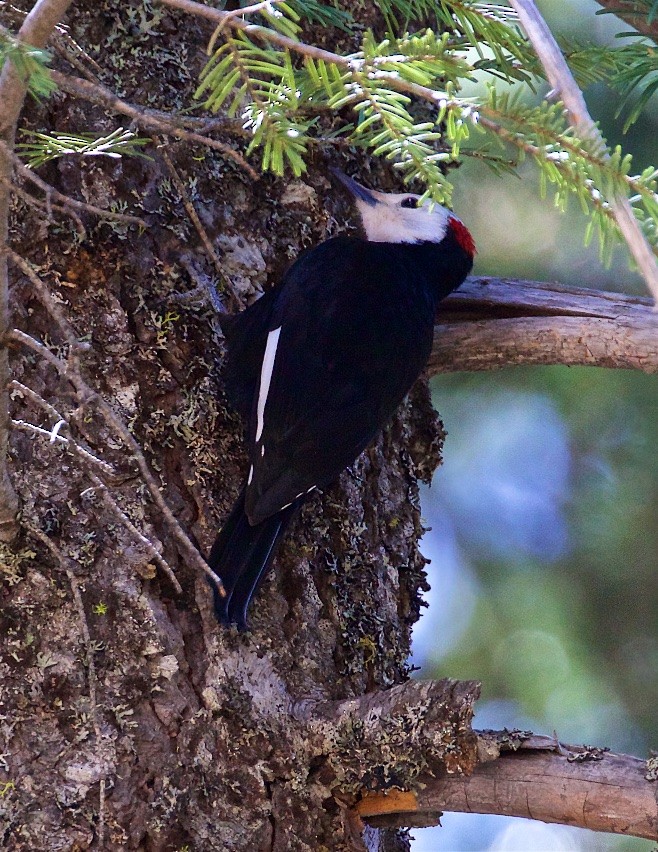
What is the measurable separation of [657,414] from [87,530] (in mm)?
2297

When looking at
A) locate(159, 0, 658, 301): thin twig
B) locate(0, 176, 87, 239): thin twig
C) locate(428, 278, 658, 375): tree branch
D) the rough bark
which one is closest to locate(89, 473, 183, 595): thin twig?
the rough bark

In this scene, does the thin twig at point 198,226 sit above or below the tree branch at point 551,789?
above

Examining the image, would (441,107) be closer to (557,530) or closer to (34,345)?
(34,345)

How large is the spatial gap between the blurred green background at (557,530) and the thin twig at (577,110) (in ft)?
7.95

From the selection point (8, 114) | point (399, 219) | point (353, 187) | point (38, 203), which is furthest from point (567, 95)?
point (399, 219)

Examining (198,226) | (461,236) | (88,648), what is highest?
(461,236)

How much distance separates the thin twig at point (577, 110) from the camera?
81 cm

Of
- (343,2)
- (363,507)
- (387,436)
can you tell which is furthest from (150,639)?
(343,2)

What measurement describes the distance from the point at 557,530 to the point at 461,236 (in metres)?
1.59

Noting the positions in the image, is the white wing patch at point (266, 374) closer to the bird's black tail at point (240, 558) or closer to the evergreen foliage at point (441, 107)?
the bird's black tail at point (240, 558)

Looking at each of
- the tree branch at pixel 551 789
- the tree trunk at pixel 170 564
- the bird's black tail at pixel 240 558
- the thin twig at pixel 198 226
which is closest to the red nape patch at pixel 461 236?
the tree trunk at pixel 170 564

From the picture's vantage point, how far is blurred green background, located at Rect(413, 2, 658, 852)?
3.40 m

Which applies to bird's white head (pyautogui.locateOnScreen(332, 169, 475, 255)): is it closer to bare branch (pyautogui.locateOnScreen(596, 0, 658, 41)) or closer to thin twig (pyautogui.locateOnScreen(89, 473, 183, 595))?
bare branch (pyautogui.locateOnScreen(596, 0, 658, 41))

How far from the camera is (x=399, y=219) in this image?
2.29 meters
